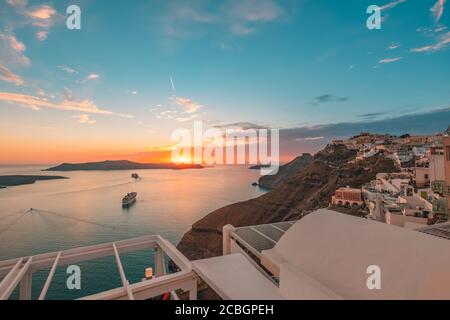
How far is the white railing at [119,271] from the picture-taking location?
11.6ft

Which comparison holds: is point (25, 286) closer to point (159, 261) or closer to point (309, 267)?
point (159, 261)

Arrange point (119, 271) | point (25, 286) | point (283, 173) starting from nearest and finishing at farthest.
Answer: point (119, 271) → point (25, 286) → point (283, 173)

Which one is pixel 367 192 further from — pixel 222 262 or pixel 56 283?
pixel 56 283

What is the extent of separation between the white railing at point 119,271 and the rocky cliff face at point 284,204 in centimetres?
2160

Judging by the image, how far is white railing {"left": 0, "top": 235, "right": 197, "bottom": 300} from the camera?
139 inches

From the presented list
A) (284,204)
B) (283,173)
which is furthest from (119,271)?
(283,173)

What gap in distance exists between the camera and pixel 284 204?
123 feet

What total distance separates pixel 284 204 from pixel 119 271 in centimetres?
3578

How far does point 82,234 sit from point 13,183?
205 ft

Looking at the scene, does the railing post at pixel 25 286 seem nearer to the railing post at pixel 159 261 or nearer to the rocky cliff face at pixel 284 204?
the railing post at pixel 159 261

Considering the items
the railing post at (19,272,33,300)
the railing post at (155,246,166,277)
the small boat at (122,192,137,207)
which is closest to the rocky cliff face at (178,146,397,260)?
the railing post at (155,246,166,277)

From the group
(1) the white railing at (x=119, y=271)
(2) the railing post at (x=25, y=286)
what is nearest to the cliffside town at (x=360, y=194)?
(1) the white railing at (x=119, y=271)

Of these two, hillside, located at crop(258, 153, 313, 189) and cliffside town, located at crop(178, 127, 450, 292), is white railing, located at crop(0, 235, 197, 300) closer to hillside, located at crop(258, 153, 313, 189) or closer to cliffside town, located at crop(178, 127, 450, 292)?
cliffside town, located at crop(178, 127, 450, 292)
